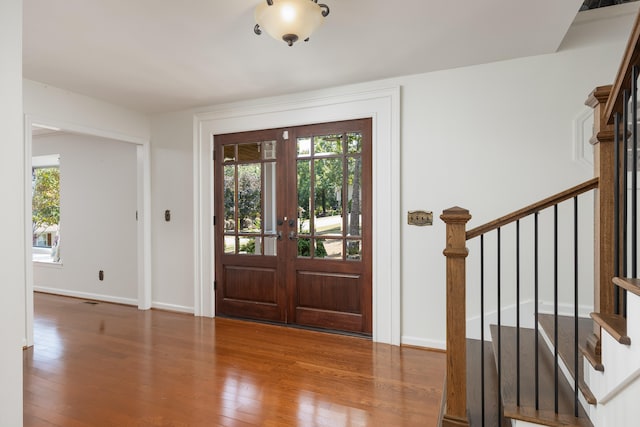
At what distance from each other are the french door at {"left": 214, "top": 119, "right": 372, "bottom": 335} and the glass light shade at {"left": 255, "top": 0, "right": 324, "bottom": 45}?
4.78 ft

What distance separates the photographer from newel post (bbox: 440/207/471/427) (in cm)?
175

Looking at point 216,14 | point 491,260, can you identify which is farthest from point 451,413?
point 216,14

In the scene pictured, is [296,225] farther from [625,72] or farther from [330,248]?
[625,72]

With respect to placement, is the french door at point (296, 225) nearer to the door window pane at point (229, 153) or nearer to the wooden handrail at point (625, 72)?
the door window pane at point (229, 153)

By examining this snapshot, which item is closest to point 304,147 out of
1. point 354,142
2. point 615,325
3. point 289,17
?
point 354,142

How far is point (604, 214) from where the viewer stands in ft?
4.83

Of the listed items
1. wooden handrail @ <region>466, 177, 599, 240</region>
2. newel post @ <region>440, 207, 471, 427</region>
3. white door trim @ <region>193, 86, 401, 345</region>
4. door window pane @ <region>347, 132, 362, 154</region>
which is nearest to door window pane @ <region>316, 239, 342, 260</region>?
white door trim @ <region>193, 86, 401, 345</region>

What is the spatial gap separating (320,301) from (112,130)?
2.96 m

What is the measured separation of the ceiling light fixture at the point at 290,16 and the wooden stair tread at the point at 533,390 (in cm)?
208

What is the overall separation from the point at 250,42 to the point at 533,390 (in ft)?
8.77

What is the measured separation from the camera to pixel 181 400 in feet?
7.44

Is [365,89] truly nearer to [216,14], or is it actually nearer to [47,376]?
[216,14]

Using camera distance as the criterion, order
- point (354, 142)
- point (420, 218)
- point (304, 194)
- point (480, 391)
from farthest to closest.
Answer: point (304, 194)
point (354, 142)
point (420, 218)
point (480, 391)

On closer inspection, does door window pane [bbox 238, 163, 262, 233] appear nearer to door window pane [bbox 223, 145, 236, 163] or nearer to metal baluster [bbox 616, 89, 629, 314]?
door window pane [bbox 223, 145, 236, 163]
